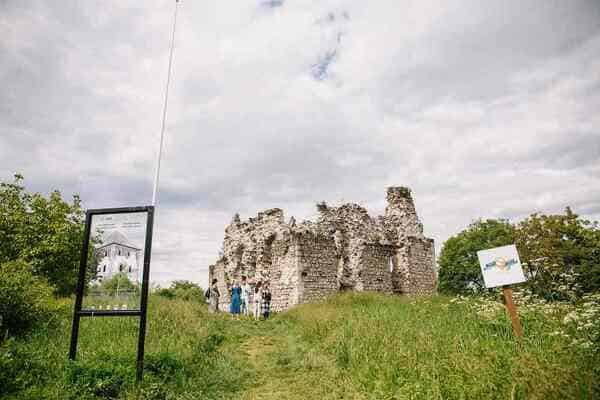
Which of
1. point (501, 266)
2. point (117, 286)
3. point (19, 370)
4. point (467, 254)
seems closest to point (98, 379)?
point (19, 370)

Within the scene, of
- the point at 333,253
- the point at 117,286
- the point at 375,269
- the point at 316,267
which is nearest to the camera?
the point at 117,286

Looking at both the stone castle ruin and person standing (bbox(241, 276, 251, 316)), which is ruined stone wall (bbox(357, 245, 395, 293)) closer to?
the stone castle ruin

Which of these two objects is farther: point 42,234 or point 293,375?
point 42,234

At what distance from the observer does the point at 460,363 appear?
441 cm

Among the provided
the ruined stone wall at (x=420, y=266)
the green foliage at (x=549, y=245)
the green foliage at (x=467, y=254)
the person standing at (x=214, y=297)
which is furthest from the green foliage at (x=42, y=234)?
the green foliage at (x=467, y=254)

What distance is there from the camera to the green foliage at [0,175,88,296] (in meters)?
18.2

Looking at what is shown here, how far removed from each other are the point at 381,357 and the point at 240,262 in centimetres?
1646

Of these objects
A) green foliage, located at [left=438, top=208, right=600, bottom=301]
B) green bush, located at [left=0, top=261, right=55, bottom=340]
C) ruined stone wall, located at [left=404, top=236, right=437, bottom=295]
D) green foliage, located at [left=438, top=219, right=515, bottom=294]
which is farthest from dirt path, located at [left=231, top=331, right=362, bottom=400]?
green foliage, located at [left=438, top=219, right=515, bottom=294]

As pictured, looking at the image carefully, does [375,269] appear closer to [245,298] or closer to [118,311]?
[245,298]

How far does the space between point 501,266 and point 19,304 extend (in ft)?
33.8

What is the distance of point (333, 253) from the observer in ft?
60.2

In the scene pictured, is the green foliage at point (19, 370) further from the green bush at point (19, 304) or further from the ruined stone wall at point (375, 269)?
the ruined stone wall at point (375, 269)

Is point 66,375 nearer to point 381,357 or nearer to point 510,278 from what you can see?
point 381,357

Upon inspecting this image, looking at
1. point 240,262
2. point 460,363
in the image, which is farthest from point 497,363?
point 240,262
